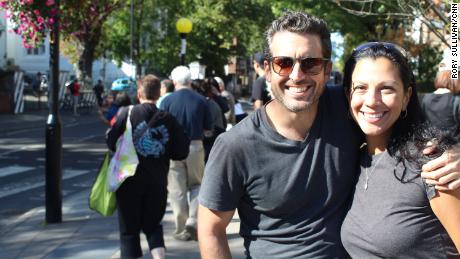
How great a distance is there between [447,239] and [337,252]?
39 centimetres

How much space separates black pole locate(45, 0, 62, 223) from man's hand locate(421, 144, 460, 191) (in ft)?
18.4

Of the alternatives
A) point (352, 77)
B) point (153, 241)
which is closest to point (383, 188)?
point (352, 77)

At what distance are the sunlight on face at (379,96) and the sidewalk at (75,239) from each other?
12.6 ft

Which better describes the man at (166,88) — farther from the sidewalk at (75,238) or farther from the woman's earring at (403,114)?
the woman's earring at (403,114)

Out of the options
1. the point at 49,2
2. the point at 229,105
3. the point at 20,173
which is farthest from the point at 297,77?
the point at 20,173

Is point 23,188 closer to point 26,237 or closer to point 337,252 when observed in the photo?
point 26,237

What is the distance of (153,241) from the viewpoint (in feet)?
17.5

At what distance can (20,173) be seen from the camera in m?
11.8

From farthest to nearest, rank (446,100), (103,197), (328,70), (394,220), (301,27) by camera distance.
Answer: (103,197) < (446,100) < (328,70) < (301,27) < (394,220)

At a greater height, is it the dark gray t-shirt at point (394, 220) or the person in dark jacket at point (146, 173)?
the dark gray t-shirt at point (394, 220)

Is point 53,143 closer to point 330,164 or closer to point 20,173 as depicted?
point 20,173

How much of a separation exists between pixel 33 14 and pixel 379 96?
6144 mm

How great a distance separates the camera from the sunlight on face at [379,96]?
2223 mm

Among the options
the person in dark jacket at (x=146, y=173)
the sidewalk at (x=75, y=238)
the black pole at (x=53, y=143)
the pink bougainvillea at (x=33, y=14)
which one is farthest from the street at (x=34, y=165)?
the person in dark jacket at (x=146, y=173)
